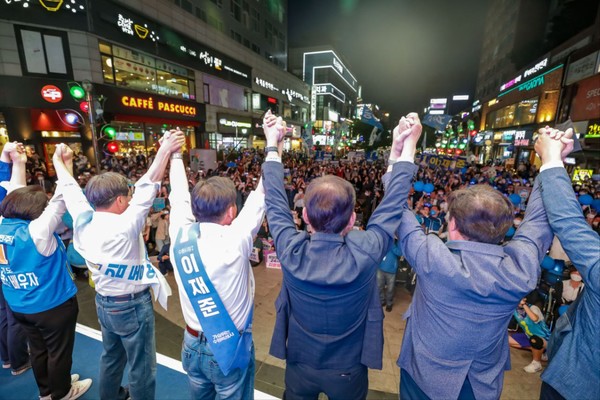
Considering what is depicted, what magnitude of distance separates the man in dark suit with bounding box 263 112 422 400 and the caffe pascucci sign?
36599 mm

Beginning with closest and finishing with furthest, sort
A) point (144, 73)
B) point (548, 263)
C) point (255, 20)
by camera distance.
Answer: point (548, 263) → point (144, 73) → point (255, 20)

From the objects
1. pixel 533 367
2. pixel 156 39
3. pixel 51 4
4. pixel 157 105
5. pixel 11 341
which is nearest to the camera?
pixel 11 341

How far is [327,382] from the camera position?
1761mm

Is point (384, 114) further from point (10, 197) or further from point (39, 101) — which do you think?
point (10, 197)

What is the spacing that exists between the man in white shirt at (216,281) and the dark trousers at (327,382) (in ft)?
1.22

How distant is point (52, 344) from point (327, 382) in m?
2.65

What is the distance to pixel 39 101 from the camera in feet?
48.0

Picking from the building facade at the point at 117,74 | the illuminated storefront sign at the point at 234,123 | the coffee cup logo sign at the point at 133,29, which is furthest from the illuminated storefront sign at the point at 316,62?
the coffee cup logo sign at the point at 133,29

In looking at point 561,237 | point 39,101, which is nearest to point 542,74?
point 561,237

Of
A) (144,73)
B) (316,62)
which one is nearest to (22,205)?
(144,73)

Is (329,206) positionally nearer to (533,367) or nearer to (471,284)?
(471,284)

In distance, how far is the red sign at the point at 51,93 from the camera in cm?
1467

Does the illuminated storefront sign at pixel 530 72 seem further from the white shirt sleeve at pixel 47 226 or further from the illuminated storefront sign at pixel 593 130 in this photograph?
the white shirt sleeve at pixel 47 226

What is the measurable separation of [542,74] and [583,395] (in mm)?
36414
